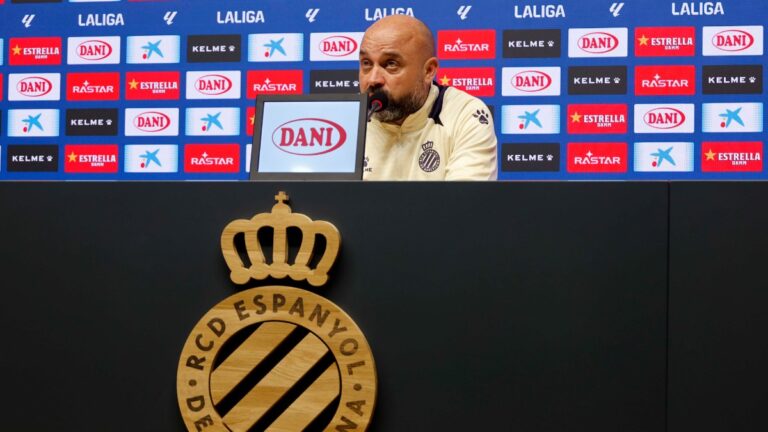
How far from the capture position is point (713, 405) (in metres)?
1.07

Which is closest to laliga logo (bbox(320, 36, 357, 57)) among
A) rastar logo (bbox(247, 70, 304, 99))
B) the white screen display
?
rastar logo (bbox(247, 70, 304, 99))

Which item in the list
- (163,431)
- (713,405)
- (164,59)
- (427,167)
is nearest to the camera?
(713,405)

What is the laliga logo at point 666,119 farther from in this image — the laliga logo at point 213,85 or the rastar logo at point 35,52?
the rastar logo at point 35,52

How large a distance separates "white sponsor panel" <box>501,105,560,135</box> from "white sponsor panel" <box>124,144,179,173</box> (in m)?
1.34

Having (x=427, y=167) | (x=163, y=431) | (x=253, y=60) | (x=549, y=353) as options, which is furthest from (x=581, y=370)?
(x=253, y=60)

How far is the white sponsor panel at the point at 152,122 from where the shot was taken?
3.28 m

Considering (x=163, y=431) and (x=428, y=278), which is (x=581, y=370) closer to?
(x=428, y=278)

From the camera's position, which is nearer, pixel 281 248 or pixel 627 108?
pixel 281 248

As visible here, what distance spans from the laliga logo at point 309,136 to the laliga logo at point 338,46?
1922 mm

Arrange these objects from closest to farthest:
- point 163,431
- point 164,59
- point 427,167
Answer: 1. point 163,431
2. point 427,167
3. point 164,59

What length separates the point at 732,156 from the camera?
301 cm

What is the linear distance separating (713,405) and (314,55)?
7.93ft

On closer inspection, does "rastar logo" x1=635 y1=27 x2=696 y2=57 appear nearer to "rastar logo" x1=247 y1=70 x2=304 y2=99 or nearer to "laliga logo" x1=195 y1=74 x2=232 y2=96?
"rastar logo" x1=247 y1=70 x2=304 y2=99

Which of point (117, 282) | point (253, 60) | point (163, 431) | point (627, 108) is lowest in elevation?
point (163, 431)
